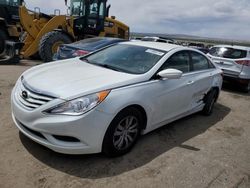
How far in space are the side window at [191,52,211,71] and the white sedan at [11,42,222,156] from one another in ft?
0.52

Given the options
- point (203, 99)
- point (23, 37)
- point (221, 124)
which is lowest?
point (221, 124)

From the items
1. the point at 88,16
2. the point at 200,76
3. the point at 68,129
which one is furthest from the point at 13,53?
the point at 68,129

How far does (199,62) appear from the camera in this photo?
4953 mm

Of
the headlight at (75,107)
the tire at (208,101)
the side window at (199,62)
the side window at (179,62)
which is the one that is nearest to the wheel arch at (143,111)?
the headlight at (75,107)

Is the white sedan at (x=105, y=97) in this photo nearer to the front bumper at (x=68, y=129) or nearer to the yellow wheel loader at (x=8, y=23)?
the front bumper at (x=68, y=129)

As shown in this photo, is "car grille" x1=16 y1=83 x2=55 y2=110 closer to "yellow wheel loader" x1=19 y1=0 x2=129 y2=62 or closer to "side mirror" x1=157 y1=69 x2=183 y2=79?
"side mirror" x1=157 y1=69 x2=183 y2=79

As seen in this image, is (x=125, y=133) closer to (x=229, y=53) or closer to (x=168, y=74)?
(x=168, y=74)

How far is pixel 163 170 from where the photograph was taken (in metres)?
3.17

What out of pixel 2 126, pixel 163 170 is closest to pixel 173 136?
pixel 163 170

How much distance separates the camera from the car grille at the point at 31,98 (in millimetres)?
2859

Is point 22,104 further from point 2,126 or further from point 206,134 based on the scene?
point 206,134

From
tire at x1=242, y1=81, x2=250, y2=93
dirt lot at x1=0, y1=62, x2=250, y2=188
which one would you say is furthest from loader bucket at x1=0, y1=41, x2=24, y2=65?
tire at x1=242, y1=81, x2=250, y2=93

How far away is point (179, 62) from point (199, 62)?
86cm

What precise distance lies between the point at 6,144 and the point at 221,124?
13.1ft
